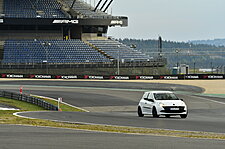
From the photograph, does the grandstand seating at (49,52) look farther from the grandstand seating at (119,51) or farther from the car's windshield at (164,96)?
the car's windshield at (164,96)

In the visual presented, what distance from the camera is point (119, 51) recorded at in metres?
93.9

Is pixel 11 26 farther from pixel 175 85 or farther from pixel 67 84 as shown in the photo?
pixel 175 85

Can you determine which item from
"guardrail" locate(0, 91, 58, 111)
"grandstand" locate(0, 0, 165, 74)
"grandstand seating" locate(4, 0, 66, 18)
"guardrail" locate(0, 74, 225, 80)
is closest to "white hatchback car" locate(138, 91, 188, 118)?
"guardrail" locate(0, 91, 58, 111)

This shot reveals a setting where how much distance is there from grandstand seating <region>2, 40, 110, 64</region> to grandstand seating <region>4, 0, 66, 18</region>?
17.0 feet

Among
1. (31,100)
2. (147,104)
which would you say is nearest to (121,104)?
(31,100)

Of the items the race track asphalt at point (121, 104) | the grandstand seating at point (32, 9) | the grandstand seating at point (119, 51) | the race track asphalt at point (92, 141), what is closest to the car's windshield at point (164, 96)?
the race track asphalt at point (121, 104)

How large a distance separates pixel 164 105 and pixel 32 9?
73.8 meters

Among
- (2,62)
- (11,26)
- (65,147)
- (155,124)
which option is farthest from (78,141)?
(11,26)

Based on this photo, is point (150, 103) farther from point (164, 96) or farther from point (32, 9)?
point (32, 9)

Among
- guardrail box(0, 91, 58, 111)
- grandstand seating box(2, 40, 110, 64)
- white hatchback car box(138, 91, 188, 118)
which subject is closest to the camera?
white hatchback car box(138, 91, 188, 118)

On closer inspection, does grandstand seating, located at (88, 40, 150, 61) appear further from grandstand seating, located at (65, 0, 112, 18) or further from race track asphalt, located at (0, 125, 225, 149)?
race track asphalt, located at (0, 125, 225, 149)

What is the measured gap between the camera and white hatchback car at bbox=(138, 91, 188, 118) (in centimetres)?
2722

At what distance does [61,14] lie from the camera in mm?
97375

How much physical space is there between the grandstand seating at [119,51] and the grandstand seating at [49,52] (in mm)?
3173
